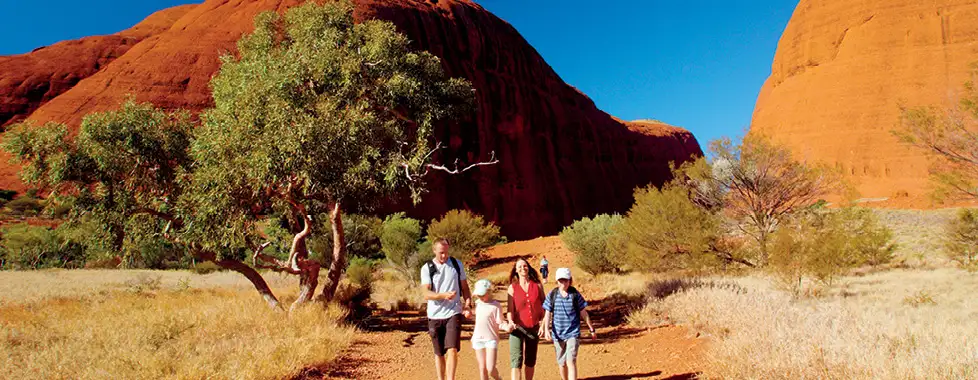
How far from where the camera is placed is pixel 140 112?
8.89 meters

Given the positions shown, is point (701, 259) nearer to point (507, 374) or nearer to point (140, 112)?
point (507, 374)

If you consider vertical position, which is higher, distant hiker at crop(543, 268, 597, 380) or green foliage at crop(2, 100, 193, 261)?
green foliage at crop(2, 100, 193, 261)

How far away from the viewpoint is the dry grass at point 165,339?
5293mm

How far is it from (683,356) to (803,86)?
69.7 meters

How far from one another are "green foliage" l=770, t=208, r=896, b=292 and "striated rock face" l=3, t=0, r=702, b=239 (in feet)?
81.7

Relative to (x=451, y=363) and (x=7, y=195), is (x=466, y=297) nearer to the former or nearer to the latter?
(x=451, y=363)

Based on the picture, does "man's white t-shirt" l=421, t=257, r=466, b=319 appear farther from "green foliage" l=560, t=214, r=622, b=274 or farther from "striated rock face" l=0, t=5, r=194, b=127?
"striated rock face" l=0, t=5, r=194, b=127

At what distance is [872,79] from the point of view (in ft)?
182

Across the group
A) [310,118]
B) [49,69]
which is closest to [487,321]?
[310,118]

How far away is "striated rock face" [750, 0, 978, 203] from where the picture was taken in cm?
5028

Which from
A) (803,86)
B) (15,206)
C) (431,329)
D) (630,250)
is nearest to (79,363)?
(431,329)

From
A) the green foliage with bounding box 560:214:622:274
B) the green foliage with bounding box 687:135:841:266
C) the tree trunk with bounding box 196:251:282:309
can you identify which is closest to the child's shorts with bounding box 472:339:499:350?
the tree trunk with bounding box 196:251:282:309

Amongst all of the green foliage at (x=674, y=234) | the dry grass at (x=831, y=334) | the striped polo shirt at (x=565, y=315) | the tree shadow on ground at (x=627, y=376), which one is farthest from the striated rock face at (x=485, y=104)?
the striped polo shirt at (x=565, y=315)

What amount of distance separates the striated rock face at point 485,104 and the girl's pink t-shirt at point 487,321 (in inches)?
1142
